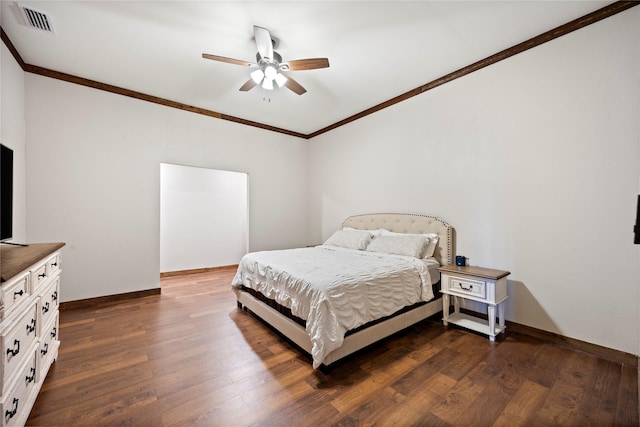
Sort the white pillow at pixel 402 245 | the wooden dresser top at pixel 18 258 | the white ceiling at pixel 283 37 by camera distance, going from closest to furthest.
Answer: the wooden dresser top at pixel 18 258 < the white ceiling at pixel 283 37 < the white pillow at pixel 402 245

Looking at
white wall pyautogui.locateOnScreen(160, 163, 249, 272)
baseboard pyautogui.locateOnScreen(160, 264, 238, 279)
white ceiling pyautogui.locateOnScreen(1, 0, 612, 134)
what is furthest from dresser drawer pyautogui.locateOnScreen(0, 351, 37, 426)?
baseboard pyautogui.locateOnScreen(160, 264, 238, 279)

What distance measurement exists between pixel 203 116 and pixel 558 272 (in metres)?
5.06

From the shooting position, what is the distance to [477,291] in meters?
2.54

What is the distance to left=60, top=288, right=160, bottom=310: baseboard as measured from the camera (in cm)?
327

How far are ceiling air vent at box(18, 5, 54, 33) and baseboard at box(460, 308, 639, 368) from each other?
5219 millimetres

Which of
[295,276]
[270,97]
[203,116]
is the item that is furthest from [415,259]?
[203,116]

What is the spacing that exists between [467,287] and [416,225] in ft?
3.57

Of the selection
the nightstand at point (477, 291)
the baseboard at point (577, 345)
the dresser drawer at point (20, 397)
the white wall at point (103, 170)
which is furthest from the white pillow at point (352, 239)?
the dresser drawer at point (20, 397)

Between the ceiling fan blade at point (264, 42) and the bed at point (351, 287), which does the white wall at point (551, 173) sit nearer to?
the bed at point (351, 287)

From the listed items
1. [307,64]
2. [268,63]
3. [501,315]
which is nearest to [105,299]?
[268,63]

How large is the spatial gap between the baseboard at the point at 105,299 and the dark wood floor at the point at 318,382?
0.71 m

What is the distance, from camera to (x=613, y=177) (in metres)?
2.15

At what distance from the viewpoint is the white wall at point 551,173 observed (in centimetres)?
212

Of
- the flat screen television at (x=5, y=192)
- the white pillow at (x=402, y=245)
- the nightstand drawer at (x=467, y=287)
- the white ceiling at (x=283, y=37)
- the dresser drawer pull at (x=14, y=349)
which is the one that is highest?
the white ceiling at (x=283, y=37)
